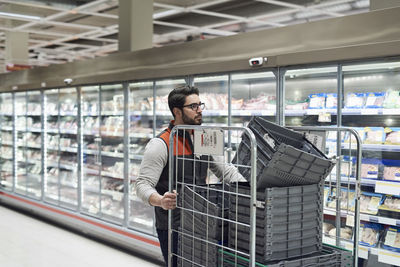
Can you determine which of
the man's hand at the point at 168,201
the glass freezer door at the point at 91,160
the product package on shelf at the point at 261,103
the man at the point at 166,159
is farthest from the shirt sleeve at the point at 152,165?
the glass freezer door at the point at 91,160

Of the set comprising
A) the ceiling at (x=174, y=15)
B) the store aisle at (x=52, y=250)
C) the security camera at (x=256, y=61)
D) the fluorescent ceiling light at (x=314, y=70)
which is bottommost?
the store aisle at (x=52, y=250)

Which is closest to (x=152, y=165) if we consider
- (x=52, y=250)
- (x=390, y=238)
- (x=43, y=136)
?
(x=390, y=238)

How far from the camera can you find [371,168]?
12.0ft

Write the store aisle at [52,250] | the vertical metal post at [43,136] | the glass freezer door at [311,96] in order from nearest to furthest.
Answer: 1. the glass freezer door at [311,96]
2. the store aisle at [52,250]
3. the vertical metal post at [43,136]

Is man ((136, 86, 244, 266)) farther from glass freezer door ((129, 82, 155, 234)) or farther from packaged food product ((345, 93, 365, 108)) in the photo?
glass freezer door ((129, 82, 155, 234))

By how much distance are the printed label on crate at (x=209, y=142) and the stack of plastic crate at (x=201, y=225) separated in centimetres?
18

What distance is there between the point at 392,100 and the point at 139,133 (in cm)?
293

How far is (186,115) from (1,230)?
4.97 metres

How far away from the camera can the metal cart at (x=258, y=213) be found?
76.4 inches

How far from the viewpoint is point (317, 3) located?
760 centimetres

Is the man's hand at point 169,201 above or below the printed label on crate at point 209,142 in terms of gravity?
below

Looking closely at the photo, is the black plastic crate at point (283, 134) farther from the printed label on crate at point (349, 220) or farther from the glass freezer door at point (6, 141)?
the glass freezer door at point (6, 141)

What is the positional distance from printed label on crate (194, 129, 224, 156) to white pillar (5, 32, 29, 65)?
29.1 ft

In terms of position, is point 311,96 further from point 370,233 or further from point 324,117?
point 370,233
